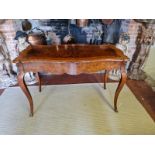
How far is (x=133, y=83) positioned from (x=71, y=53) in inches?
47.0

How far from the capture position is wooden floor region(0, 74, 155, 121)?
2039 mm

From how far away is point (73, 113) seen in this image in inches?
73.4

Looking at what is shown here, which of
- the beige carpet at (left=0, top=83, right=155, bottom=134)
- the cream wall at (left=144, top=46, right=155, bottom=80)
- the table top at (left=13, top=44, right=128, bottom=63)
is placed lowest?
the beige carpet at (left=0, top=83, right=155, bottom=134)

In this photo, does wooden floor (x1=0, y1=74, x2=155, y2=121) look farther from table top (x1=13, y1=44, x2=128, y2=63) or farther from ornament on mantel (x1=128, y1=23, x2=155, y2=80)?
table top (x1=13, y1=44, x2=128, y2=63)

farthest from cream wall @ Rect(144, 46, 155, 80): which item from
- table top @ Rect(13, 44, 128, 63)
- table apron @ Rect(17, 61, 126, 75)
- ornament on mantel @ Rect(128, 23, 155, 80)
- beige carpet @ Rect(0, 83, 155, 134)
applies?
table apron @ Rect(17, 61, 126, 75)

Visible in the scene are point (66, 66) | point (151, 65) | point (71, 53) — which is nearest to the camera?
point (66, 66)

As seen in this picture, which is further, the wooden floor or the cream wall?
the cream wall

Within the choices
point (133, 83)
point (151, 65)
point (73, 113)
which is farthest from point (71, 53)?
point (151, 65)

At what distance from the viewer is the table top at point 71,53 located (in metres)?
1.53

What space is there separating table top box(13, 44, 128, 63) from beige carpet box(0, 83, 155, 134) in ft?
2.03

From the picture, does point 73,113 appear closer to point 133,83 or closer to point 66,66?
point 66,66

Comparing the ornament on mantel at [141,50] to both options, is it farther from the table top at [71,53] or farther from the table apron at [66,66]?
the table apron at [66,66]

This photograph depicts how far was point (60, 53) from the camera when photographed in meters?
1.79
